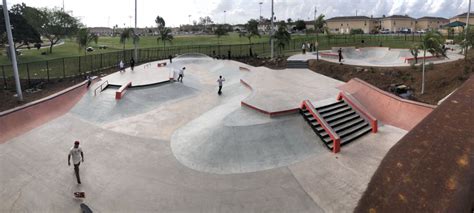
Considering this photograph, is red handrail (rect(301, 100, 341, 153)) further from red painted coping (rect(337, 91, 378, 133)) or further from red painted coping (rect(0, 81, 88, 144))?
red painted coping (rect(0, 81, 88, 144))

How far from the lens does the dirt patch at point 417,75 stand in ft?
56.1

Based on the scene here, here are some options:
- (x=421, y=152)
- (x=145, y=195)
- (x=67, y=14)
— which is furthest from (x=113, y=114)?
(x=67, y=14)

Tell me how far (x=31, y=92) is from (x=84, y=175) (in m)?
15.5

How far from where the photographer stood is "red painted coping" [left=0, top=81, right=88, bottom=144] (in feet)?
49.2

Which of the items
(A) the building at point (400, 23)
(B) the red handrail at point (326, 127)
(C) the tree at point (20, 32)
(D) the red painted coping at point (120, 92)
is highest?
(A) the building at point (400, 23)

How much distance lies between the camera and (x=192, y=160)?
12.2 meters

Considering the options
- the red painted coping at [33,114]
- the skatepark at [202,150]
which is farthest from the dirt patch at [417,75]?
the red painted coping at [33,114]

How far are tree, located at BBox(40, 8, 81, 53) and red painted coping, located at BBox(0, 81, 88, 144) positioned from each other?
2142 inches

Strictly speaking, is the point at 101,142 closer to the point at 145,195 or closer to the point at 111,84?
the point at 145,195

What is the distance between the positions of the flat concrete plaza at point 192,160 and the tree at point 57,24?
56.8m

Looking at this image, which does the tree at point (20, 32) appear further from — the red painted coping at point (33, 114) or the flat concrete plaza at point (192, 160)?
the flat concrete plaza at point (192, 160)

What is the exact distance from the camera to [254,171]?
36.9 ft

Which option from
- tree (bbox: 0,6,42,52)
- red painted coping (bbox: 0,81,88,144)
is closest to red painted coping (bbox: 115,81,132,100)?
red painted coping (bbox: 0,81,88,144)

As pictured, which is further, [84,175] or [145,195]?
[84,175]
